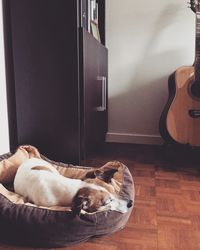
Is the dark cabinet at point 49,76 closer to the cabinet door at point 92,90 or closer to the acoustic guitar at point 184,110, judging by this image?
the cabinet door at point 92,90

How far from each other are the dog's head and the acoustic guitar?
82 centimetres

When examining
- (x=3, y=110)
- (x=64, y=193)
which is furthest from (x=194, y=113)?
(x=3, y=110)

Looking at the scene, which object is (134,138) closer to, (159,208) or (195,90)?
(195,90)

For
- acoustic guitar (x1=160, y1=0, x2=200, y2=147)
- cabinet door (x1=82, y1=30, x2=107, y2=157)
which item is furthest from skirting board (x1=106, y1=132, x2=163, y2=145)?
acoustic guitar (x1=160, y1=0, x2=200, y2=147)

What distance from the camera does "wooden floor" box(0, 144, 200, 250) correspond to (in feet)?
3.04

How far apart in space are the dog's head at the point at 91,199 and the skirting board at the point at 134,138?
4.11ft

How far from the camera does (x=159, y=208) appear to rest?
3.83 ft

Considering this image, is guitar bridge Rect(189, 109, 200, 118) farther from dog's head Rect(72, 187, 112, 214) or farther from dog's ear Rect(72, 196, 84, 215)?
dog's ear Rect(72, 196, 84, 215)

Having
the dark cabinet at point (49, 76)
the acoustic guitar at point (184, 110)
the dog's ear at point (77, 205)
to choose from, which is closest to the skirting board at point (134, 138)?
the acoustic guitar at point (184, 110)

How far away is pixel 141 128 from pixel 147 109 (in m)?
0.17

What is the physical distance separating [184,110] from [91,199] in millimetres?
977

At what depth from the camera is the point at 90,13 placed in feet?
5.73

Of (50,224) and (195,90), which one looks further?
(195,90)

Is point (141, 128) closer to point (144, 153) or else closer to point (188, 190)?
point (144, 153)
